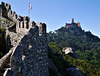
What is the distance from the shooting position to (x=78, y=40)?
14200 centimetres

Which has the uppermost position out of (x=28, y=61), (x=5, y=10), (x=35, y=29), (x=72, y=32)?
(x=72, y=32)

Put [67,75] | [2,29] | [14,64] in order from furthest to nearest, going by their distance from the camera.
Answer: [67,75], [2,29], [14,64]

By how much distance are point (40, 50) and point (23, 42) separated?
1.79 meters

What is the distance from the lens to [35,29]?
22.5 feet

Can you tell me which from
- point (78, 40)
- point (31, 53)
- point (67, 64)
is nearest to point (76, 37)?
point (78, 40)

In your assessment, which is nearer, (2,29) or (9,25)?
(2,29)

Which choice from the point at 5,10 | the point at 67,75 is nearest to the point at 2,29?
the point at 5,10

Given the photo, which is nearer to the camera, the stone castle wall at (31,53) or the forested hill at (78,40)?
the stone castle wall at (31,53)

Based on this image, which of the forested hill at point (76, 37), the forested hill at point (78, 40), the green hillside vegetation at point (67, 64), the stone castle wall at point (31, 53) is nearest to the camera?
the stone castle wall at point (31, 53)

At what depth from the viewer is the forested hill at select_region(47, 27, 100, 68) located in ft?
357

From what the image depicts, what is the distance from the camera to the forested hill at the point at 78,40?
108825 millimetres

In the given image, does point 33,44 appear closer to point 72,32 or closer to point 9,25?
point 9,25

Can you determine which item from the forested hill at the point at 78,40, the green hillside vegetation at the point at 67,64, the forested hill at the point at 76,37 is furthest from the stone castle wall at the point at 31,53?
the forested hill at the point at 76,37

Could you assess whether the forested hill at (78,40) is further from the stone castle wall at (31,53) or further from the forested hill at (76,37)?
the stone castle wall at (31,53)
